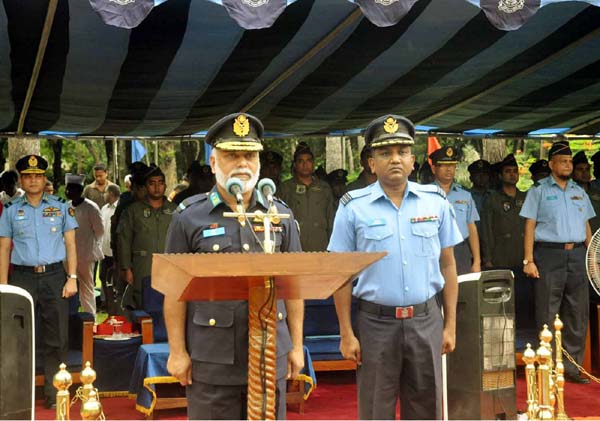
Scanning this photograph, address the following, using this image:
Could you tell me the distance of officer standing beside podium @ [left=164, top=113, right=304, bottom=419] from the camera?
3.91 metres

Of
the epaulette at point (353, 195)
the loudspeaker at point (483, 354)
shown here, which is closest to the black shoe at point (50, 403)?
the loudspeaker at point (483, 354)

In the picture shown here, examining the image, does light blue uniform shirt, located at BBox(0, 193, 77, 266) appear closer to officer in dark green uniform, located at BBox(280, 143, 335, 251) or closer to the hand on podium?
officer in dark green uniform, located at BBox(280, 143, 335, 251)

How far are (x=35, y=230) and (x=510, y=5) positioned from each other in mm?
4329

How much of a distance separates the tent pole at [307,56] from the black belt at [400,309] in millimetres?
2832

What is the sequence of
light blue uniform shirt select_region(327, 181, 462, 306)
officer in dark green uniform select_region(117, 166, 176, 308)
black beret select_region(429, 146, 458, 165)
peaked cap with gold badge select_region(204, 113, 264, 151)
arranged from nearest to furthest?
peaked cap with gold badge select_region(204, 113, 264, 151)
light blue uniform shirt select_region(327, 181, 462, 306)
black beret select_region(429, 146, 458, 165)
officer in dark green uniform select_region(117, 166, 176, 308)

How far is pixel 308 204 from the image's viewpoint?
1048 centimetres

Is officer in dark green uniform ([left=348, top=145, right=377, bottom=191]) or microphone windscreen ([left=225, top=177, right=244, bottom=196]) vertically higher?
officer in dark green uniform ([left=348, top=145, right=377, bottom=191])

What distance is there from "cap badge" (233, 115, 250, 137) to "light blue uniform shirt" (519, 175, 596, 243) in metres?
5.06

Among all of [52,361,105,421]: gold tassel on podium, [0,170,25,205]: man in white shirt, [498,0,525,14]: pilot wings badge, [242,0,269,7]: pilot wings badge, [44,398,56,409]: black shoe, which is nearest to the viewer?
[52,361,105,421]: gold tassel on podium

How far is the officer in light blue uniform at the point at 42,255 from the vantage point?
315 inches

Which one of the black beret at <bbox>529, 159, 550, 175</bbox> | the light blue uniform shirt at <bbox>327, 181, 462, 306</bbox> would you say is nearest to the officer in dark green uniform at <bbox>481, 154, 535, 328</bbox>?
the black beret at <bbox>529, 159, 550, 175</bbox>

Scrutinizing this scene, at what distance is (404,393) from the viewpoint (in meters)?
4.75

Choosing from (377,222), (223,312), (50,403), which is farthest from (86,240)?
(223,312)

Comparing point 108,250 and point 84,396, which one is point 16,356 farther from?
point 108,250
